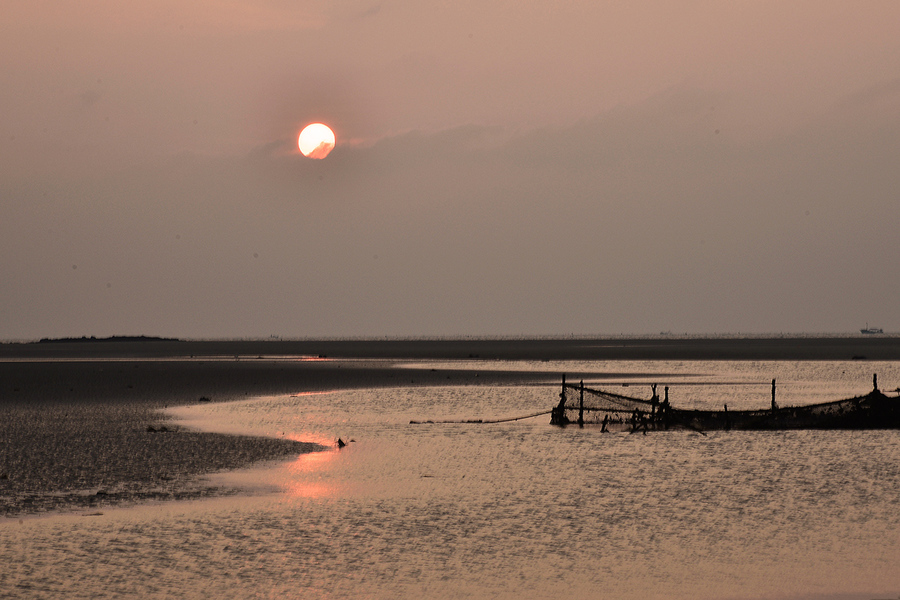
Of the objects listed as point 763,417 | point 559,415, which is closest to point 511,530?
point 559,415

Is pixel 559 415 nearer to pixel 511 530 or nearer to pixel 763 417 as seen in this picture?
pixel 763 417

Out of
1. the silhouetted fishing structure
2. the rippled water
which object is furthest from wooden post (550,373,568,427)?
the rippled water

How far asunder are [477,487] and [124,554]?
9316 mm

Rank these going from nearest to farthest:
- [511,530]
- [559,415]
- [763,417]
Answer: [511,530], [763,417], [559,415]

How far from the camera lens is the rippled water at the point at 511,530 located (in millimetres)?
14664

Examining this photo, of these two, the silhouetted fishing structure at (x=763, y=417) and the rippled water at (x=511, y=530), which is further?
the silhouetted fishing structure at (x=763, y=417)

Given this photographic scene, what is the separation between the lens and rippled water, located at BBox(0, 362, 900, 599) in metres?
14.7

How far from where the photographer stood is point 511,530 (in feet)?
60.1

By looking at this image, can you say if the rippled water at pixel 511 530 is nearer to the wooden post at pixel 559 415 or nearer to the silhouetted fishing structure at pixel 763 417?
the silhouetted fishing structure at pixel 763 417

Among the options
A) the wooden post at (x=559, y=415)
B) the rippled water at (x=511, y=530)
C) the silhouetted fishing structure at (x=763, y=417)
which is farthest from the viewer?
the wooden post at (x=559, y=415)

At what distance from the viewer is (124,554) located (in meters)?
16.4

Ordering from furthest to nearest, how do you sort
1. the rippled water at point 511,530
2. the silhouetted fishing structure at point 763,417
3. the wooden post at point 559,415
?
the wooden post at point 559,415, the silhouetted fishing structure at point 763,417, the rippled water at point 511,530

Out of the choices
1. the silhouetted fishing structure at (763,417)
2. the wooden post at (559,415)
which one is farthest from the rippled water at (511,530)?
the wooden post at (559,415)

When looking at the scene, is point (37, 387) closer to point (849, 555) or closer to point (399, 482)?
point (399, 482)
